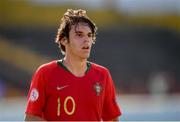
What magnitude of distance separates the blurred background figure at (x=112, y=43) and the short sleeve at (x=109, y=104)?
12125 millimetres

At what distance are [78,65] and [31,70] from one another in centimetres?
1356

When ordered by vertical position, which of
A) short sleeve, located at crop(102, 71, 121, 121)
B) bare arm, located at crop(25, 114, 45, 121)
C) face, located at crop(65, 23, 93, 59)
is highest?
face, located at crop(65, 23, 93, 59)

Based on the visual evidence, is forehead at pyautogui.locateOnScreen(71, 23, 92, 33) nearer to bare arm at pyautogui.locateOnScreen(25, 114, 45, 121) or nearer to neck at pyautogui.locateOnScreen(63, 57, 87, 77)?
neck at pyautogui.locateOnScreen(63, 57, 87, 77)

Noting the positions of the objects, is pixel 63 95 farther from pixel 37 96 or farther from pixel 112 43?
pixel 112 43

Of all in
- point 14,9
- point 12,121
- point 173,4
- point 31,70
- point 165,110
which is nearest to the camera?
point 12,121

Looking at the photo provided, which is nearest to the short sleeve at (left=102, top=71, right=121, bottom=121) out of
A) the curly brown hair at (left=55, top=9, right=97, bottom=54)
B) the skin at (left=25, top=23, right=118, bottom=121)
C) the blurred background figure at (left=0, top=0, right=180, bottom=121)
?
the skin at (left=25, top=23, right=118, bottom=121)

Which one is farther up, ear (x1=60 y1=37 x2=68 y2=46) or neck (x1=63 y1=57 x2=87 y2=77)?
ear (x1=60 y1=37 x2=68 y2=46)

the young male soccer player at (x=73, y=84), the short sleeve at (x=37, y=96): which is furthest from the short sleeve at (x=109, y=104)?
the short sleeve at (x=37, y=96)

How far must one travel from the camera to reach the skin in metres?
Answer: 3.76

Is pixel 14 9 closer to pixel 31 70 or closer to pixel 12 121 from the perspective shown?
pixel 31 70

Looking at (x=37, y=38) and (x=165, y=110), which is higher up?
(x=37, y=38)

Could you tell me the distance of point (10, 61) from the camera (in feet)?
57.0

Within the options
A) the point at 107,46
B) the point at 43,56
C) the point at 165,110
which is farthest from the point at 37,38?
the point at 165,110

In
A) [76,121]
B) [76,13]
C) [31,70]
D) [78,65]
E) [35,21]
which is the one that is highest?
[35,21]
